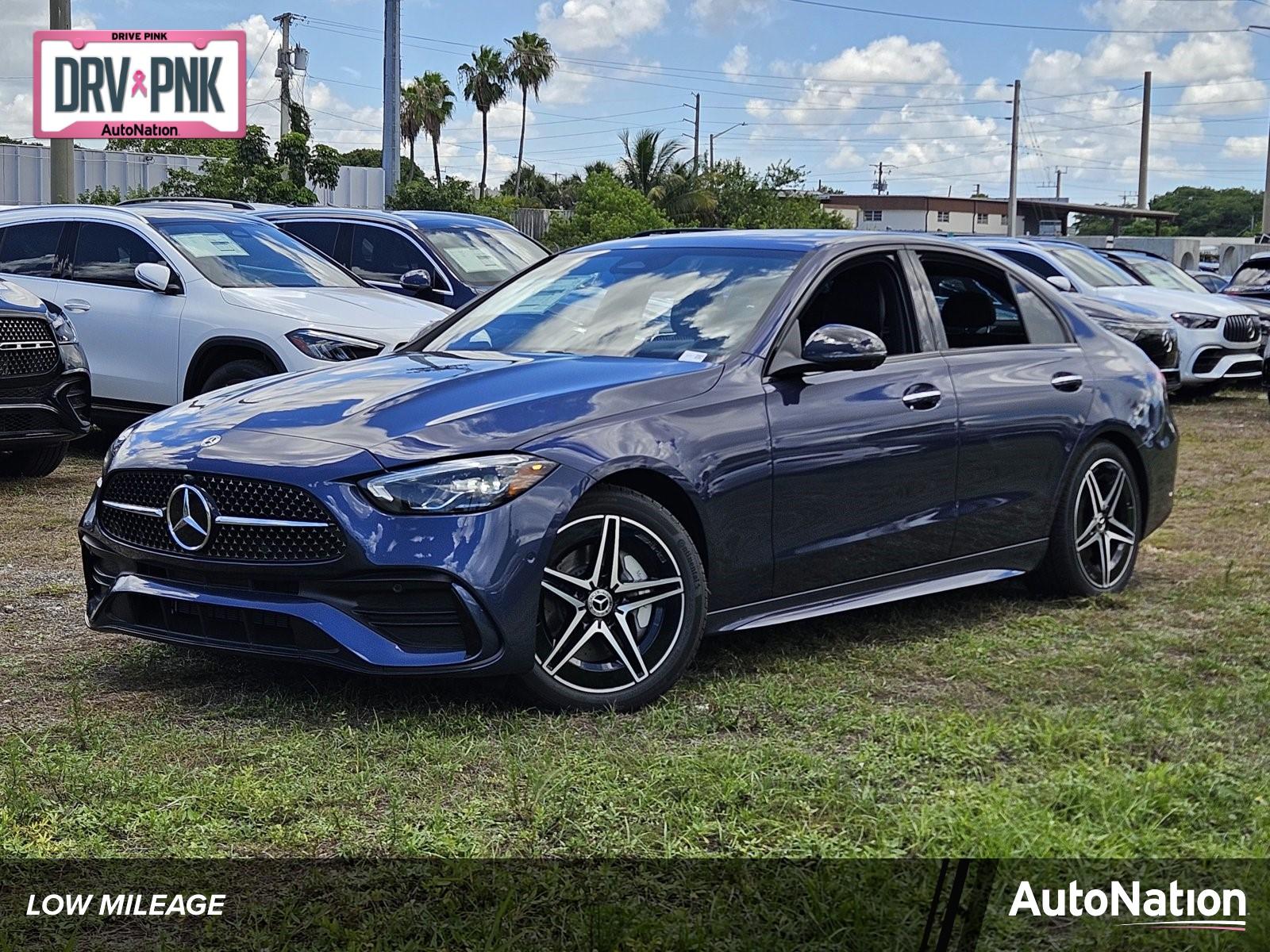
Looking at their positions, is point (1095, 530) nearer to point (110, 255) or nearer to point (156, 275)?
point (156, 275)

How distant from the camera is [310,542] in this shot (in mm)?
4703

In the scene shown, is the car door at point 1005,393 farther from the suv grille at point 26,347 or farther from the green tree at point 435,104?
the green tree at point 435,104

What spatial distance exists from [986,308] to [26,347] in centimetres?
559

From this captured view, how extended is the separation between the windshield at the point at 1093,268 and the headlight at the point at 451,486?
13.5m

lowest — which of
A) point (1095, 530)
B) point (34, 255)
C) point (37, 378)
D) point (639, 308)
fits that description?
point (1095, 530)

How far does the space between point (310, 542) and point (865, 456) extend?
197cm

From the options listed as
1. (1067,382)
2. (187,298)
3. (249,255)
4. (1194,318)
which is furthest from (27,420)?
(1194,318)

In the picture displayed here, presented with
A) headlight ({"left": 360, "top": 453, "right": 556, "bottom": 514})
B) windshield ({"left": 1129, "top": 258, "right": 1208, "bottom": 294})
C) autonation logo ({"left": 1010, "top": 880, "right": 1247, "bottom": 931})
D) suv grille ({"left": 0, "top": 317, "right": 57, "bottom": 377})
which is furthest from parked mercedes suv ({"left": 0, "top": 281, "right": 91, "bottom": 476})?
windshield ({"left": 1129, "top": 258, "right": 1208, "bottom": 294})

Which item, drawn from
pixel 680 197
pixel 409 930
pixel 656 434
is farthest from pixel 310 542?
pixel 680 197

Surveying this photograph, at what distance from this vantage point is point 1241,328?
17.0 meters

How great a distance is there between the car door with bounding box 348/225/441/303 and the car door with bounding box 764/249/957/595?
291 inches

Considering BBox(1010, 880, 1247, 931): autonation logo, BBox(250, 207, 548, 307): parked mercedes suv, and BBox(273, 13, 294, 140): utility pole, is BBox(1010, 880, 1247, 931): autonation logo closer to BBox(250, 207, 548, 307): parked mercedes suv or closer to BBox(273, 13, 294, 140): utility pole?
BBox(250, 207, 548, 307): parked mercedes suv

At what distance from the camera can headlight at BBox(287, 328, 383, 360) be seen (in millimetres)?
10242

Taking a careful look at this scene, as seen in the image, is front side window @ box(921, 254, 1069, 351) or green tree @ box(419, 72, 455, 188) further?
green tree @ box(419, 72, 455, 188)
